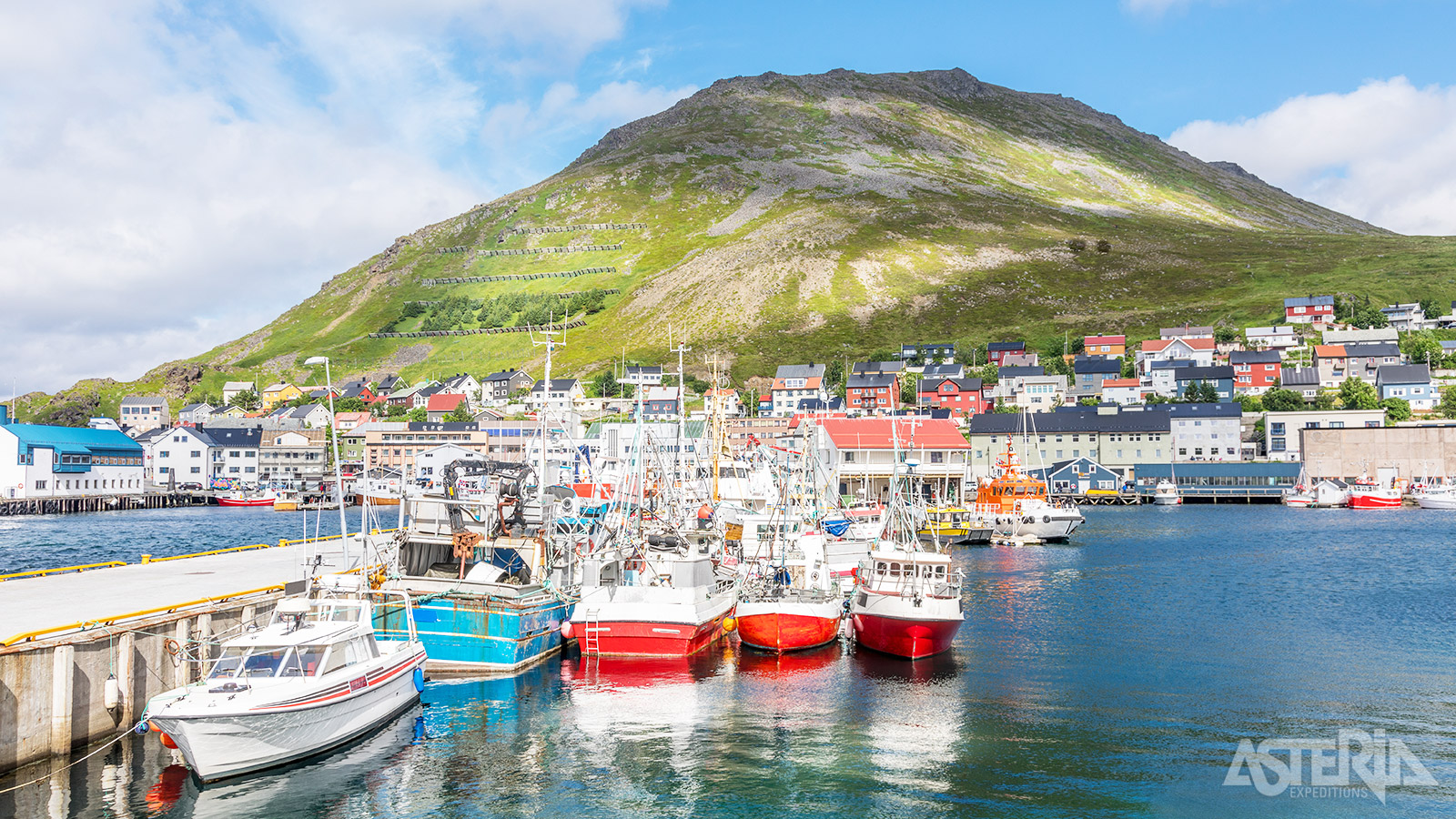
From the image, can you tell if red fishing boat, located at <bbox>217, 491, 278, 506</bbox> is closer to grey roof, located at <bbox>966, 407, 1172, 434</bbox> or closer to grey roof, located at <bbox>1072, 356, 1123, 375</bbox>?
grey roof, located at <bbox>966, 407, 1172, 434</bbox>

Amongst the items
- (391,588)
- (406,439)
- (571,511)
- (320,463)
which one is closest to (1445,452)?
(571,511)

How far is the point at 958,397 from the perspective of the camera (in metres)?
186

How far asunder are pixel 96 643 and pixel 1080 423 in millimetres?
150436

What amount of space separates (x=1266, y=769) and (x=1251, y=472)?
134m

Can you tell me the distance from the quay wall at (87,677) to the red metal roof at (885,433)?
108 m

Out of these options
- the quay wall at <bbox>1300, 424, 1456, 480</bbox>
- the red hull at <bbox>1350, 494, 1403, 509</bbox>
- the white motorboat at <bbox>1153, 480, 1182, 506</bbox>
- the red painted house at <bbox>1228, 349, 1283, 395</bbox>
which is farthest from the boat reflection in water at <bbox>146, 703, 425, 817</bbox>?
the red painted house at <bbox>1228, 349, 1283, 395</bbox>

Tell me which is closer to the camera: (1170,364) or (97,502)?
(97,502)

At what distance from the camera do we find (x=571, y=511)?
6003cm

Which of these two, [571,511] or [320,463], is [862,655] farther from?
[320,463]

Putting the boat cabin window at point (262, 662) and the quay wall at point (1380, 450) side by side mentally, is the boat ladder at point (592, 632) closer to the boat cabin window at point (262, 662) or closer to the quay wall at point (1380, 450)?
the boat cabin window at point (262, 662)

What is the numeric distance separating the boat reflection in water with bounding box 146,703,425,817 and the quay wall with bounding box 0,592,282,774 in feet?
8.00

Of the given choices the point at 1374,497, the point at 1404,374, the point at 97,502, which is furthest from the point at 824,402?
the point at 97,502

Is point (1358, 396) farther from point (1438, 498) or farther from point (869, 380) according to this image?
point (869, 380)

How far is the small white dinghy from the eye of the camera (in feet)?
72.5
